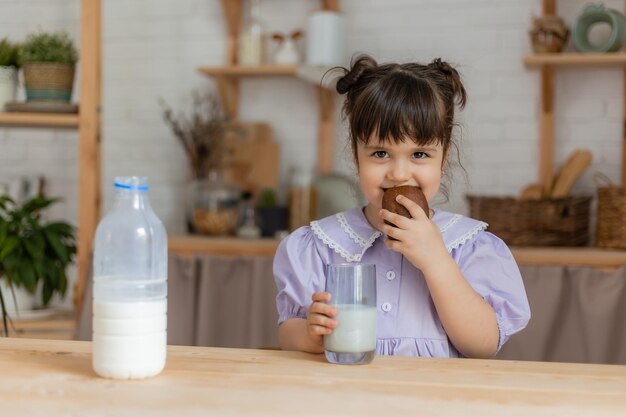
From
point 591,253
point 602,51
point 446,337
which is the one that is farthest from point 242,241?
point 446,337

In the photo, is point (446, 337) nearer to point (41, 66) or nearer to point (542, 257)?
point (542, 257)

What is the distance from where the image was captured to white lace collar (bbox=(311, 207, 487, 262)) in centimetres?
152

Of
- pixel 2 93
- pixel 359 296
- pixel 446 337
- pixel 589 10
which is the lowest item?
pixel 446 337

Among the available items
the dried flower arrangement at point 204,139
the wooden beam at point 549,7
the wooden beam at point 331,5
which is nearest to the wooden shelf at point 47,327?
the dried flower arrangement at point 204,139

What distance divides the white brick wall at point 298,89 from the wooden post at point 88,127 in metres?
0.79

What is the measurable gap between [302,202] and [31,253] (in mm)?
→ 1046

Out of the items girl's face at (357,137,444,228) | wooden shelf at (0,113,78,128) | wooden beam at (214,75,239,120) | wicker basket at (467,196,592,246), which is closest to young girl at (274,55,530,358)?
girl's face at (357,137,444,228)

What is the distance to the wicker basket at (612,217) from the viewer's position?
2.73 meters

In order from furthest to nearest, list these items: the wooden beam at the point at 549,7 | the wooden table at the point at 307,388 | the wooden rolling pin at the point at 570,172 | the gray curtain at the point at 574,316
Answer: the wooden beam at the point at 549,7, the wooden rolling pin at the point at 570,172, the gray curtain at the point at 574,316, the wooden table at the point at 307,388

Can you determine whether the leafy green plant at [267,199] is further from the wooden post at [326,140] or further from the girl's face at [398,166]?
the girl's face at [398,166]

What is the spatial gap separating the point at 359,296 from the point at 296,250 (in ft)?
1.47

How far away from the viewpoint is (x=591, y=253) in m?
2.66

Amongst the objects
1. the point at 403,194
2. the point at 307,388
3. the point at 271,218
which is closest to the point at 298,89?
the point at 271,218

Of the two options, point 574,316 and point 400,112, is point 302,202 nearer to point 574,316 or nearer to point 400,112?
point 574,316
